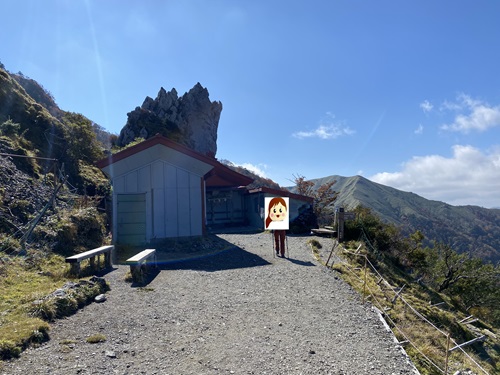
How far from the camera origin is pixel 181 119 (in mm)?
44125

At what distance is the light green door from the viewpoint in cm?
1385

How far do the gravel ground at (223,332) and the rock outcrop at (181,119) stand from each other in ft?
103

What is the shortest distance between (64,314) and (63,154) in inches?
731

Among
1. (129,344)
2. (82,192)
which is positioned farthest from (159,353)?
(82,192)

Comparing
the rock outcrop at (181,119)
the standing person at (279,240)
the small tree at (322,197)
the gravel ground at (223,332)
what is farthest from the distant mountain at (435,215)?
the gravel ground at (223,332)

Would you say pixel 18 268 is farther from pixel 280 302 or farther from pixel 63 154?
pixel 63 154

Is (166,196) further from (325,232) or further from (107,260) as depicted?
(325,232)

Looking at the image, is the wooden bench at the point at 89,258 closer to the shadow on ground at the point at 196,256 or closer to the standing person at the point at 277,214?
the shadow on ground at the point at 196,256

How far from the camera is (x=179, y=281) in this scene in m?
9.26

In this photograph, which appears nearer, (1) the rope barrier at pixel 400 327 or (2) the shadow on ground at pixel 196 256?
(1) the rope barrier at pixel 400 327

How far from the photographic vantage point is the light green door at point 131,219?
13852 millimetres

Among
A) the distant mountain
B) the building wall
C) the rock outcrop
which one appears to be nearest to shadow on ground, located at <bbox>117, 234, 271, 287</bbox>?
the building wall

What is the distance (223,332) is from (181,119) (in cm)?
4100

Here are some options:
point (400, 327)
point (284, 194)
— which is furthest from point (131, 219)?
point (400, 327)
